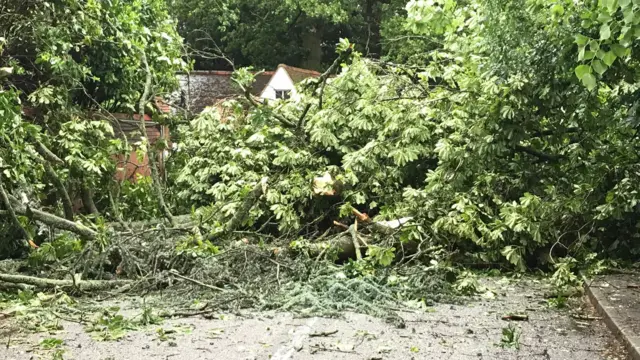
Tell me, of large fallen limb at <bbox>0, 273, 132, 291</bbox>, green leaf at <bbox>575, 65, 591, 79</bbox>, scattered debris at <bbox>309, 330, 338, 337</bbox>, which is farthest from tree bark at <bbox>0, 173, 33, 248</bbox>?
green leaf at <bbox>575, 65, 591, 79</bbox>

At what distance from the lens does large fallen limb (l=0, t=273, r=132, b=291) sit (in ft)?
18.4

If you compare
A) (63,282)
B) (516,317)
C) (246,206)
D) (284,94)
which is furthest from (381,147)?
(284,94)

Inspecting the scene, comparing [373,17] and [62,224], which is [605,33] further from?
[373,17]

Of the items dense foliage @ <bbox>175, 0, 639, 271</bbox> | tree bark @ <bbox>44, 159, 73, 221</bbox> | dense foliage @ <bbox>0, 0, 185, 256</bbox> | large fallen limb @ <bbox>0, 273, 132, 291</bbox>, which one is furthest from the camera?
tree bark @ <bbox>44, 159, 73, 221</bbox>

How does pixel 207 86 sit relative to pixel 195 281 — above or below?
above

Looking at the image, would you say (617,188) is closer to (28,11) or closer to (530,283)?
(530,283)

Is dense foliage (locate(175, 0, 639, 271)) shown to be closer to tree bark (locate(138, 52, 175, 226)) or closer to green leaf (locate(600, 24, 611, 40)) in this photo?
tree bark (locate(138, 52, 175, 226))

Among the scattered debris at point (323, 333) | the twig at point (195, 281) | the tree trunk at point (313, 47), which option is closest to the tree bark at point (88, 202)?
the twig at point (195, 281)

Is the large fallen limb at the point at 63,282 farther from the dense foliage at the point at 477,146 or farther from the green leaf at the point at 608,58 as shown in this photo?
the green leaf at the point at 608,58

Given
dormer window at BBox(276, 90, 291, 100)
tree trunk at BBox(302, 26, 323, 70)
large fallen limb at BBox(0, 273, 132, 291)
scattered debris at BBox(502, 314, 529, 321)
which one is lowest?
scattered debris at BBox(502, 314, 529, 321)

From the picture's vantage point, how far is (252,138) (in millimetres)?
9344

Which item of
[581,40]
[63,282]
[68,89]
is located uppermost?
[68,89]

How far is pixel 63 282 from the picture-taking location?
19.0 feet

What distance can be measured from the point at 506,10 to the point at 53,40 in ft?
16.2
